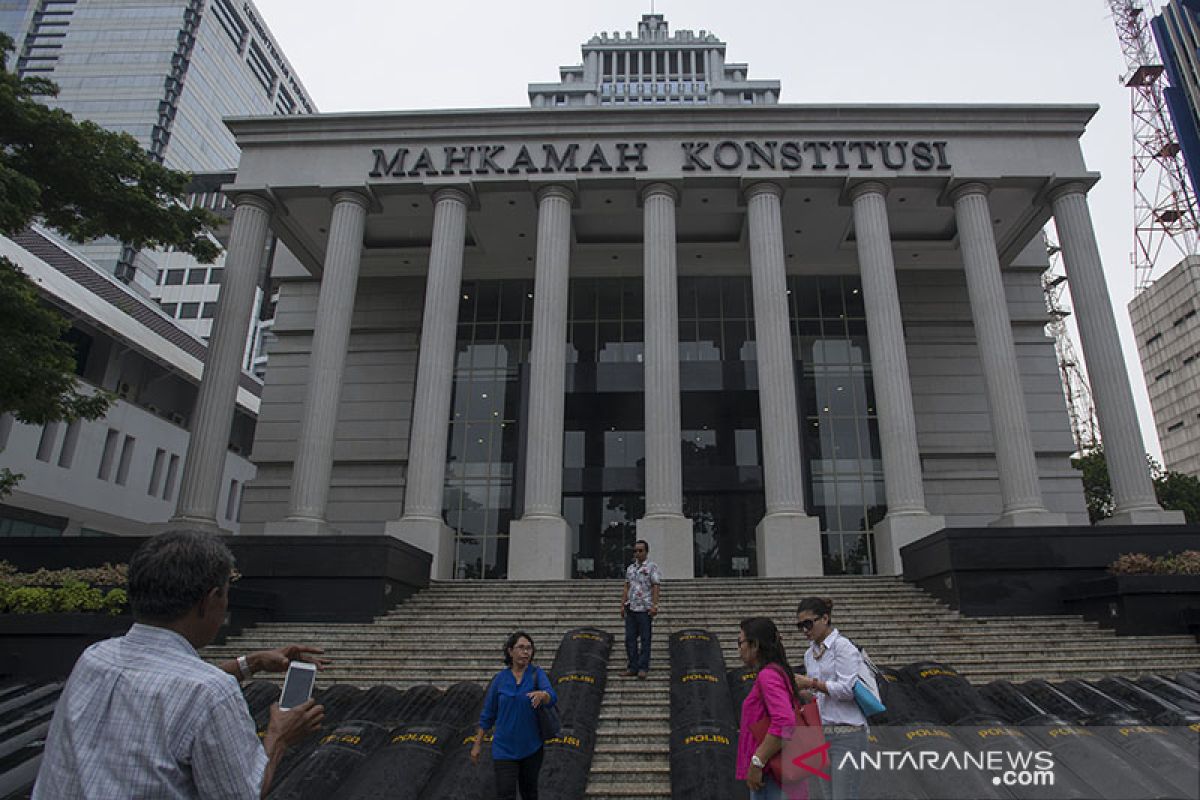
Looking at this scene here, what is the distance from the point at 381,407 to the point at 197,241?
1284 cm

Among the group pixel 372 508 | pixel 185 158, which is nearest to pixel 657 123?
pixel 372 508

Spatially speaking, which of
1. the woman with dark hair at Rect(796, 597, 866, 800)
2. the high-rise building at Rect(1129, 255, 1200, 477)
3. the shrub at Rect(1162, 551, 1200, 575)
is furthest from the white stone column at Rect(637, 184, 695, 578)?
the high-rise building at Rect(1129, 255, 1200, 477)

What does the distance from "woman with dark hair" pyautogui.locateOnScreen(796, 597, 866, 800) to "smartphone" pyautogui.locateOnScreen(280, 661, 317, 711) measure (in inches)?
131

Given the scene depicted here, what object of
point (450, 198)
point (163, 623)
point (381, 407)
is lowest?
point (163, 623)

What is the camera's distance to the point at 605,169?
2464 centimetres

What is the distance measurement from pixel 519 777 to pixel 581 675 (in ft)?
11.6

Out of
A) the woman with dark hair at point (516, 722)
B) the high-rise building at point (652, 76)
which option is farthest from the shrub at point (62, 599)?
the high-rise building at point (652, 76)

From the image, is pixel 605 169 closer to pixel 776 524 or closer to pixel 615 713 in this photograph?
pixel 776 524

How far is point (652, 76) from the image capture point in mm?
85188

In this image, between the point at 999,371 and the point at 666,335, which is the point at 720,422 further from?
the point at 999,371

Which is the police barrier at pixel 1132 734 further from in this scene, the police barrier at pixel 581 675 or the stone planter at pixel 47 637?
the stone planter at pixel 47 637

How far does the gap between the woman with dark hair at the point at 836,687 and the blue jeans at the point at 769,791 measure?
15.9 inches

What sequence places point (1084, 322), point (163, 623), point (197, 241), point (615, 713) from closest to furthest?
point (163, 623) < point (615, 713) < point (197, 241) < point (1084, 322)

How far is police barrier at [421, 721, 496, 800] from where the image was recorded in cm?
634
